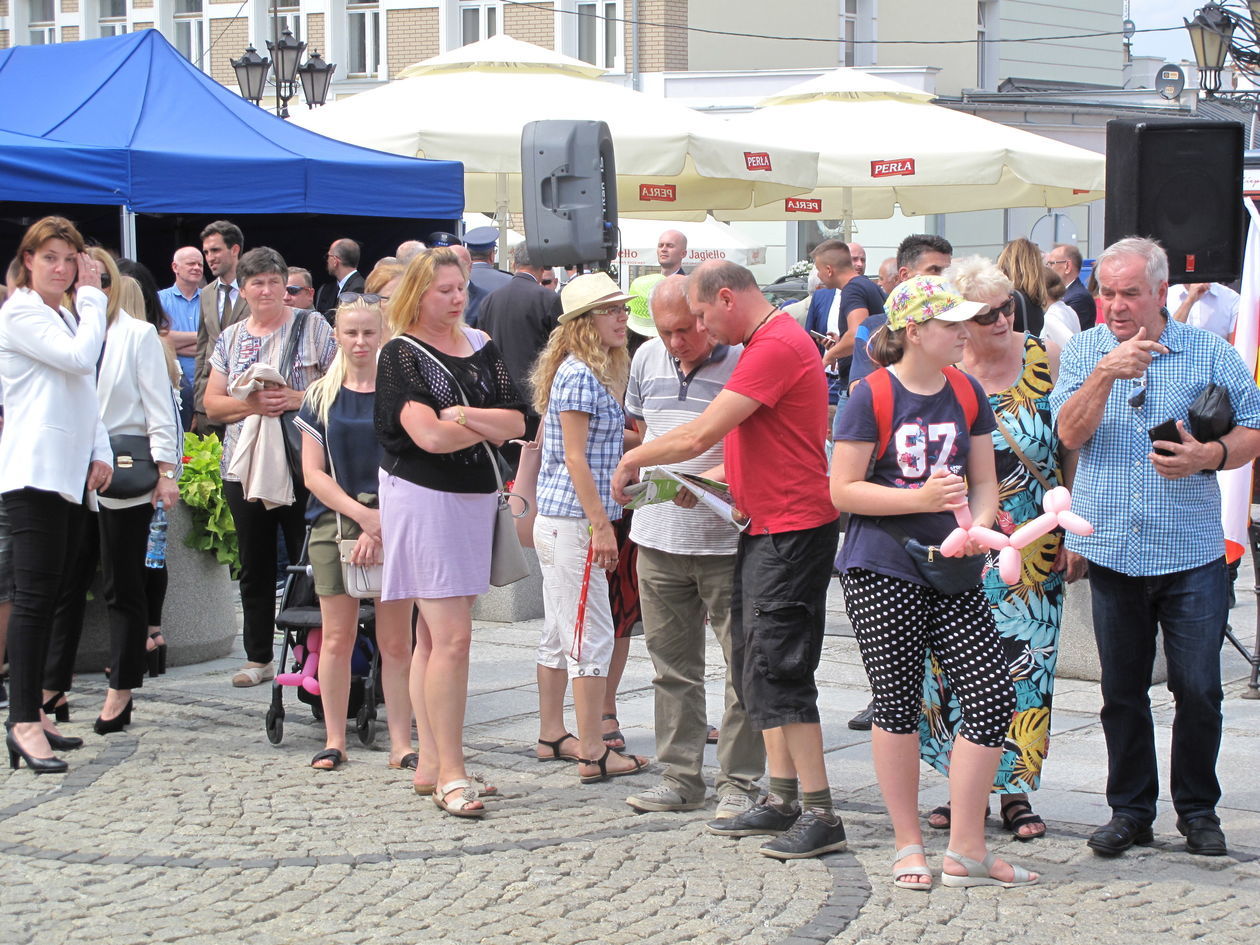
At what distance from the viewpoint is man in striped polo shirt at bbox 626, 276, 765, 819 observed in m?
5.76

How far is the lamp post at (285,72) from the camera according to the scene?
18.4 metres

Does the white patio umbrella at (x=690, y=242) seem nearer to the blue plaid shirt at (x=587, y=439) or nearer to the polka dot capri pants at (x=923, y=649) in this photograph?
the blue plaid shirt at (x=587, y=439)

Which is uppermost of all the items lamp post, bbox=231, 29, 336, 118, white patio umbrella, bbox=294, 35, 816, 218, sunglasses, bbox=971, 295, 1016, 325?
lamp post, bbox=231, 29, 336, 118

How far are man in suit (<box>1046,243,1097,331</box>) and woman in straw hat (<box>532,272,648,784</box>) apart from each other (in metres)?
5.83

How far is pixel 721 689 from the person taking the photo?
7.86 metres

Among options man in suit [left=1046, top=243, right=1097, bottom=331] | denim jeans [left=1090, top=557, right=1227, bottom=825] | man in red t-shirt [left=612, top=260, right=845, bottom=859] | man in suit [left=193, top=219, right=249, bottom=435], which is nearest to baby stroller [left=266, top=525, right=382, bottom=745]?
man in red t-shirt [left=612, top=260, right=845, bottom=859]

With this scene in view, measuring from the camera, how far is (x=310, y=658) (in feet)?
22.8

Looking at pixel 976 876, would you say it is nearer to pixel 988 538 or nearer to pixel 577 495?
pixel 988 538

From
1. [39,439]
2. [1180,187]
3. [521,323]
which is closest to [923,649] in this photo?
[1180,187]

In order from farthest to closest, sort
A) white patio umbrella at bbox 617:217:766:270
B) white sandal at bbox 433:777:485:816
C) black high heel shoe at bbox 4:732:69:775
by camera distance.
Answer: white patio umbrella at bbox 617:217:766:270
black high heel shoe at bbox 4:732:69:775
white sandal at bbox 433:777:485:816

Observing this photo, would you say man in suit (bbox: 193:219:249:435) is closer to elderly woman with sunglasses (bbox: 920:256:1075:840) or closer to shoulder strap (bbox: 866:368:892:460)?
elderly woman with sunglasses (bbox: 920:256:1075:840)

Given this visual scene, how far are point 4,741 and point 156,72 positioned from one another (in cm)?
720

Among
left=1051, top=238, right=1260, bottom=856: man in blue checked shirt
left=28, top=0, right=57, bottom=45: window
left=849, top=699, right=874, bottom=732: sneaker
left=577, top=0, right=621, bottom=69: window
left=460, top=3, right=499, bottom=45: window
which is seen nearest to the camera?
left=1051, top=238, right=1260, bottom=856: man in blue checked shirt

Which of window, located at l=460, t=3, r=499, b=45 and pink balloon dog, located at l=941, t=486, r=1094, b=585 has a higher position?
window, located at l=460, t=3, r=499, b=45
